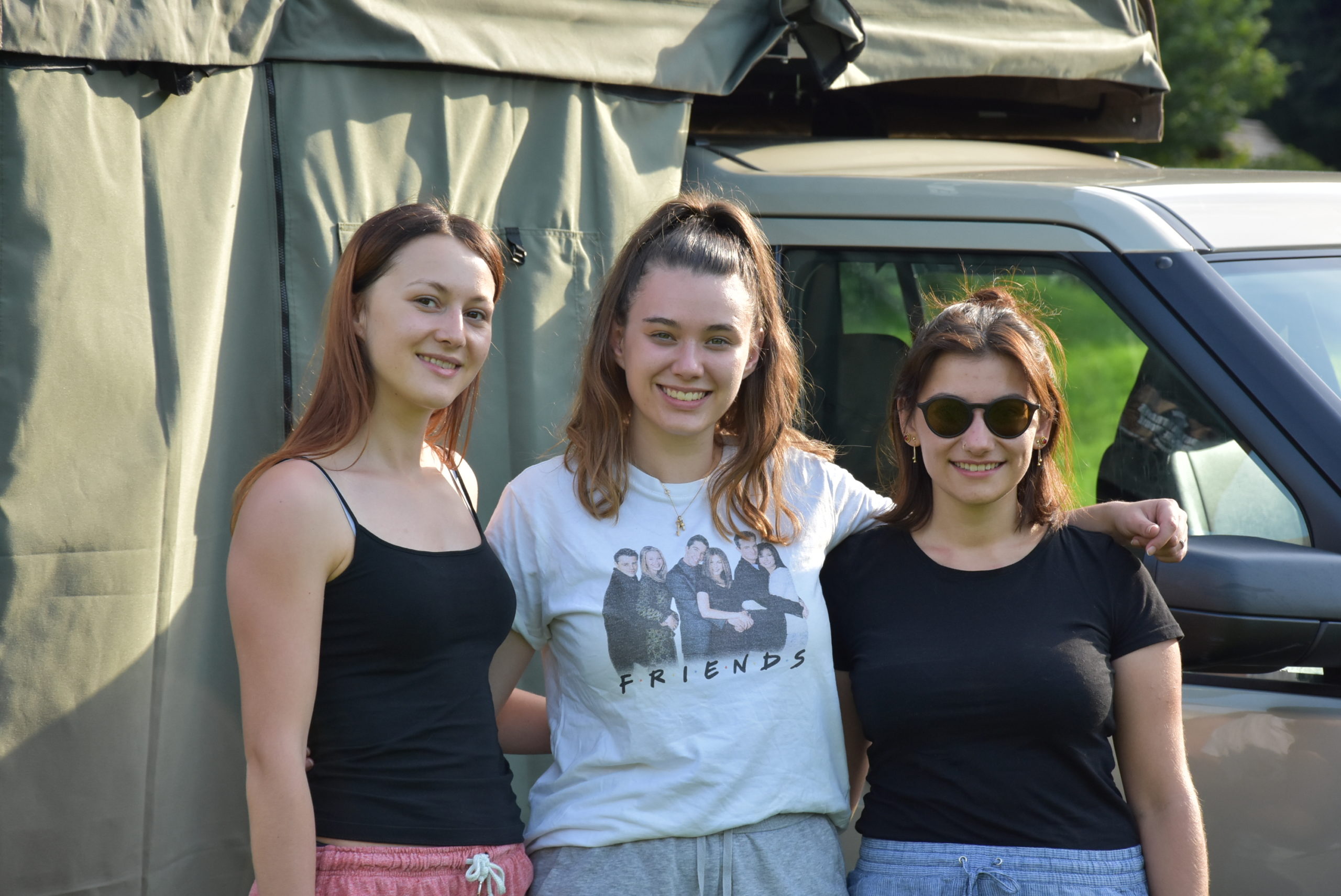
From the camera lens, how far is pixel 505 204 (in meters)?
3.10

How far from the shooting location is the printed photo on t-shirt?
6.49 ft

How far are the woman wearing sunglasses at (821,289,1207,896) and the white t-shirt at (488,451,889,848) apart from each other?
0.11 meters

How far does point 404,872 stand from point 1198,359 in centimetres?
169

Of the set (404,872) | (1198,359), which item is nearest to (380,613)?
(404,872)

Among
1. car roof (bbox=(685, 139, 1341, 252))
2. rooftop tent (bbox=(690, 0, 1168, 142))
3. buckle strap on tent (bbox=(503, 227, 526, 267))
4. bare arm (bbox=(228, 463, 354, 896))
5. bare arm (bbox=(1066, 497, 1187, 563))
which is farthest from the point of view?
rooftop tent (bbox=(690, 0, 1168, 142))

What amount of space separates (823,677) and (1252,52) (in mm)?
16834

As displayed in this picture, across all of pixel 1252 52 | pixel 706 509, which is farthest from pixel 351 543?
pixel 1252 52

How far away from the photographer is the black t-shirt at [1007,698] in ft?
6.50

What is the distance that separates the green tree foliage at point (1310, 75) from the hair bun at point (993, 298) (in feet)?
79.8

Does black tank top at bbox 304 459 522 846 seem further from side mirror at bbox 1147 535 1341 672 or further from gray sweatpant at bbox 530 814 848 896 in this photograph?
side mirror at bbox 1147 535 1341 672

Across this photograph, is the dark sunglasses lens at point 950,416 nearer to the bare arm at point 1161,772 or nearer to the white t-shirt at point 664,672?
the white t-shirt at point 664,672

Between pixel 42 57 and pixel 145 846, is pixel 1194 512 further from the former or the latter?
pixel 42 57

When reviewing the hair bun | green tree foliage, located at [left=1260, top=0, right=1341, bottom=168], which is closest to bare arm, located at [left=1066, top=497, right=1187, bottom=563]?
the hair bun

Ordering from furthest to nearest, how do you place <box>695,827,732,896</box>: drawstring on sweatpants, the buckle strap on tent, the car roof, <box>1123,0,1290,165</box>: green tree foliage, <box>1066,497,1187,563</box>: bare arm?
<box>1123,0,1290,165</box>: green tree foliage
the buckle strap on tent
the car roof
<box>1066,497,1187,563</box>: bare arm
<box>695,827,732,896</box>: drawstring on sweatpants
